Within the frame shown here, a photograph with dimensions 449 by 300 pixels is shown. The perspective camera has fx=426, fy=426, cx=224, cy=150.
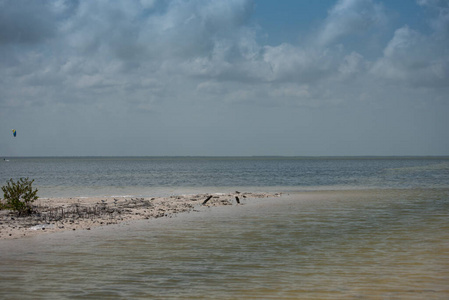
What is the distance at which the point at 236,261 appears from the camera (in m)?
15.3

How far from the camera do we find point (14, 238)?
19.8m

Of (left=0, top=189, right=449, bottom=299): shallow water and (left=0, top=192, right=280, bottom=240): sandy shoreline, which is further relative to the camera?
(left=0, top=192, right=280, bottom=240): sandy shoreline

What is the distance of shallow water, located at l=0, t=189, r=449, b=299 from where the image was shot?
39.0 ft

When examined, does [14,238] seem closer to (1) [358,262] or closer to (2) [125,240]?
(2) [125,240]

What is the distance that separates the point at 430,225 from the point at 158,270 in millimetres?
16571

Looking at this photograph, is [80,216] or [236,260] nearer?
[236,260]

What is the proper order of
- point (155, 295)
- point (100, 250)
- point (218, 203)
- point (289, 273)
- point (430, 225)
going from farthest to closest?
point (218, 203) → point (430, 225) → point (100, 250) → point (289, 273) → point (155, 295)

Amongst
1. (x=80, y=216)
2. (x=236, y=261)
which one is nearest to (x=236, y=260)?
(x=236, y=261)

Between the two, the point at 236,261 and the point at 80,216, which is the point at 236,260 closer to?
the point at 236,261

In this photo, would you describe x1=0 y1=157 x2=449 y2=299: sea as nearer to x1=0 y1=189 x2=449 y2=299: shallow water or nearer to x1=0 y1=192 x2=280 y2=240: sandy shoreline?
x1=0 y1=189 x2=449 y2=299: shallow water

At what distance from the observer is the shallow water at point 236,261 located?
468 inches

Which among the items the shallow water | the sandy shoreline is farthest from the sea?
the sandy shoreline

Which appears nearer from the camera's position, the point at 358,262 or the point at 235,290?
the point at 235,290

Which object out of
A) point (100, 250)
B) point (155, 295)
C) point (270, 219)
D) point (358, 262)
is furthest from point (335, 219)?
point (155, 295)
